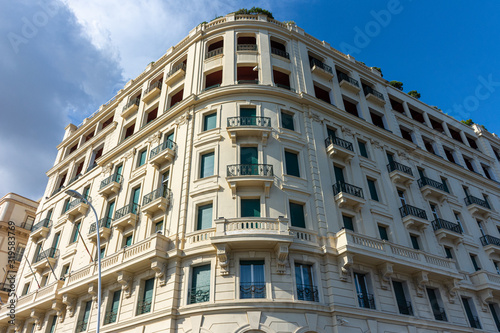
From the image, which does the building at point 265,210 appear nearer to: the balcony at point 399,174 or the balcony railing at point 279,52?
the balcony at point 399,174

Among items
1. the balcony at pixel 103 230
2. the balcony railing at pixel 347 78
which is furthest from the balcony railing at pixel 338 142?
the balcony at pixel 103 230

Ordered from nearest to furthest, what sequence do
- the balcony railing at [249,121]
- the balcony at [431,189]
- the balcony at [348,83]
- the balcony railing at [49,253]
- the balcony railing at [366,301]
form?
the balcony railing at [366,301] < the balcony railing at [249,121] < the balcony at [431,189] < the balcony railing at [49,253] < the balcony at [348,83]

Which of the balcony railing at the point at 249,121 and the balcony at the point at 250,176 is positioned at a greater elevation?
the balcony railing at the point at 249,121

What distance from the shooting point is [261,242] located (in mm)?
16672

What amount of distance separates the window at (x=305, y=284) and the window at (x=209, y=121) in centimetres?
1082

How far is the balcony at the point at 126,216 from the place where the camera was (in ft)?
73.0

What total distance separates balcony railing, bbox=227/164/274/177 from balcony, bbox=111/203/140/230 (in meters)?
7.35

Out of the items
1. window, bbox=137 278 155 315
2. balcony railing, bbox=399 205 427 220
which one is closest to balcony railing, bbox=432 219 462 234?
balcony railing, bbox=399 205 427 220

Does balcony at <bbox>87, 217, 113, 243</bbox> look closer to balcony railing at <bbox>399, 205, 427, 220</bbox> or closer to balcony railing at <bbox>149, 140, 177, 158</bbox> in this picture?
balcony railing at <bbox>149, 140, 177, 158</bbox>

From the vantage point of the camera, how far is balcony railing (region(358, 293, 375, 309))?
17.7 metres

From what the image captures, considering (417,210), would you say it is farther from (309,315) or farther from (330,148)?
(309,315)

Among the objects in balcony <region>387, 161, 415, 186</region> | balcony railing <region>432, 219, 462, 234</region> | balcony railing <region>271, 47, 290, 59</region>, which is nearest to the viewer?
balcony railing <region>432, 219, 462, 234</region>

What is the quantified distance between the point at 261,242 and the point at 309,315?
392 centimetres

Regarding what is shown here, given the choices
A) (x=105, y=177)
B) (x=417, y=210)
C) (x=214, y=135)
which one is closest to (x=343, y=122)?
(x=417, y=210)
